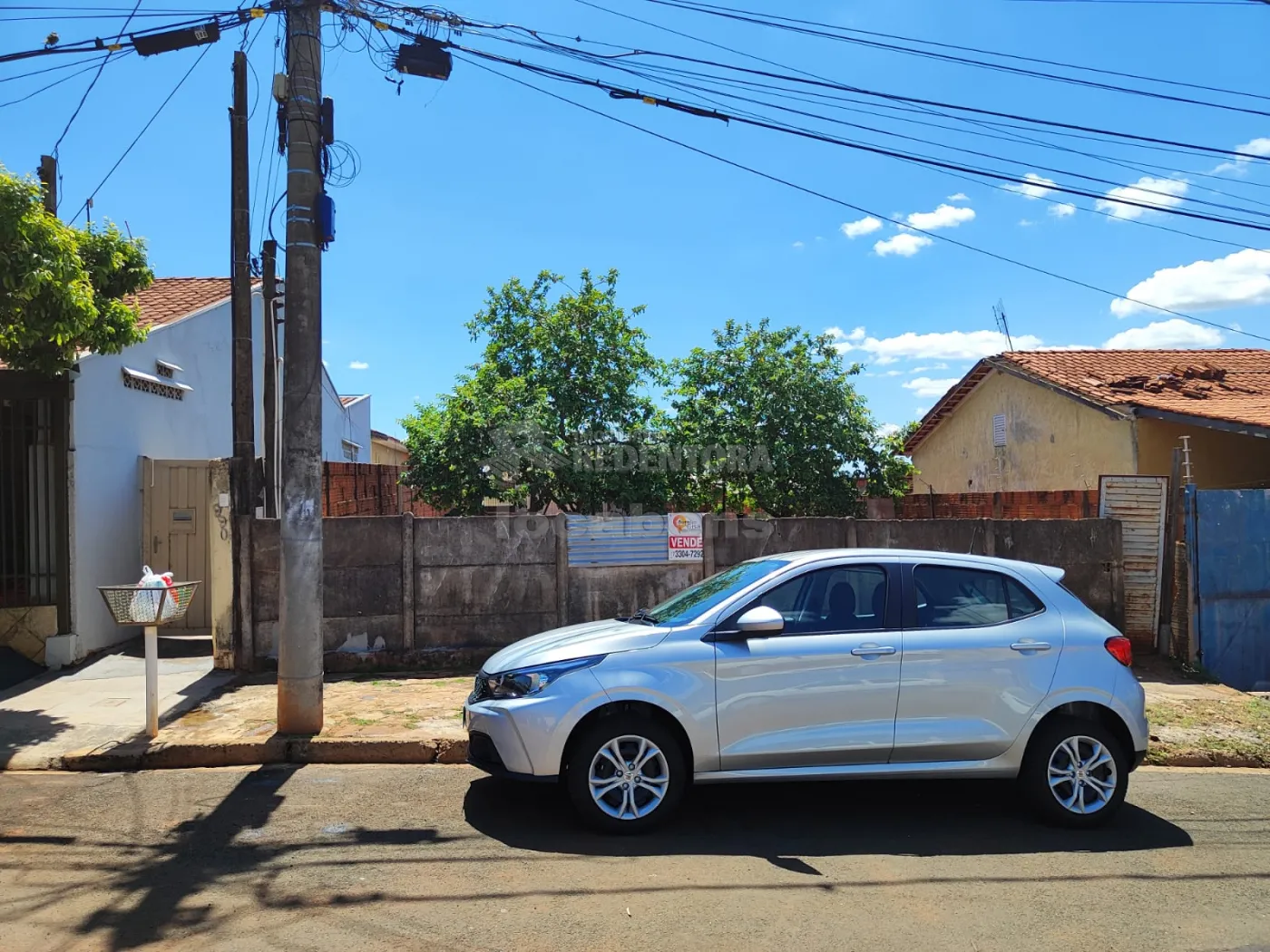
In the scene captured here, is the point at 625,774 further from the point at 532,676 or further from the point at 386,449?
the point at 386,449

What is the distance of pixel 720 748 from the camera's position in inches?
207

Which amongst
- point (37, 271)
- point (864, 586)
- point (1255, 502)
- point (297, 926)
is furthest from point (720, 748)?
point (1255, 502)

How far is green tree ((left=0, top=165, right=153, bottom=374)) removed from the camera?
7.69 meters

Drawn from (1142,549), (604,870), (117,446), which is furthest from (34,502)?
(1142,549)

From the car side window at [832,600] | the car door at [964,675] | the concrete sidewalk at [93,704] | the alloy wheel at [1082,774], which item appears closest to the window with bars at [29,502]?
the concrete sidewalk at [93,704]

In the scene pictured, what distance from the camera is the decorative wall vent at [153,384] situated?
37.6ft

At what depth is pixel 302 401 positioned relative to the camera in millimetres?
7285

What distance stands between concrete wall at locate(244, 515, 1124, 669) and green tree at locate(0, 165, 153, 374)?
7.79ft

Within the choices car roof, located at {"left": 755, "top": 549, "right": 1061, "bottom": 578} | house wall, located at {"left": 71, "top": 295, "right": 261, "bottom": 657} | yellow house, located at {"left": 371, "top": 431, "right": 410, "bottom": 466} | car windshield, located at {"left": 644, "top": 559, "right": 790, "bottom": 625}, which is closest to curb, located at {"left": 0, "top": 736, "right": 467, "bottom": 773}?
car windshield, located at {"left": 644, "top": 559, "right": 790, "bottom": 625}

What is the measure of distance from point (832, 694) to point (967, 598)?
112cm

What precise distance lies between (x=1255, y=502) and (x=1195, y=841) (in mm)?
6625

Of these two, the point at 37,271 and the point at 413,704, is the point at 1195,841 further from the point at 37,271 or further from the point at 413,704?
the point at 37,271

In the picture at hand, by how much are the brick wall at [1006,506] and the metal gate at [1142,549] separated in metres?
0.49

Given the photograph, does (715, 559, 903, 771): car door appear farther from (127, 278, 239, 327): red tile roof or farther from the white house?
(127, 278, 239, 327): red tile roof
